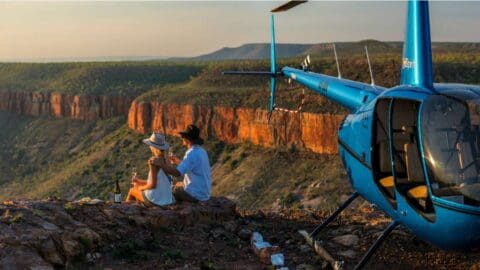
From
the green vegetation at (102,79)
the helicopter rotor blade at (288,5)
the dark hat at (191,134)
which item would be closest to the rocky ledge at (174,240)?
the dark hat at (191,134)

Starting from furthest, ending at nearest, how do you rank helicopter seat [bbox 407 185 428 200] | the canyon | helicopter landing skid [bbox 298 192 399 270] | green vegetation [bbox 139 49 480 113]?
green vegetation [bbox 139 49 480 113], the canyon, helicopter landing skid [bbox 298 192 399 270], helicopter seat [bbox 407 185 428 200]

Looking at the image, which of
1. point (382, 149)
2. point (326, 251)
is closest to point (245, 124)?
point (326, 251)

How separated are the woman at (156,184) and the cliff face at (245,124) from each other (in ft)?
88.0

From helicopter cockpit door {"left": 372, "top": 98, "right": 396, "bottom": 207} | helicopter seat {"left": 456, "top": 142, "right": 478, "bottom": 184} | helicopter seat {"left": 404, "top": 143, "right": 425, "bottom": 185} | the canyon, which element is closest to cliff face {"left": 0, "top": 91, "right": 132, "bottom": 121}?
the canyon

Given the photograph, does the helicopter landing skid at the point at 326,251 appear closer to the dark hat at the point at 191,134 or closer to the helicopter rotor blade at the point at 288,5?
the dark hat at the point at 191,134

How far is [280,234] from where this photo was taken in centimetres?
952

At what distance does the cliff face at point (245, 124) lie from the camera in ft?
123

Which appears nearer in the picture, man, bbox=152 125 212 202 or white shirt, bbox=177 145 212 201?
man, bbox=152 125 212 202

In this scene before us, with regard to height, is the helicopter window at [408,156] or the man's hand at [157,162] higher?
the helicopter window at [408,156]

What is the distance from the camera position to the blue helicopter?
585cm

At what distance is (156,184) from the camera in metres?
9.31

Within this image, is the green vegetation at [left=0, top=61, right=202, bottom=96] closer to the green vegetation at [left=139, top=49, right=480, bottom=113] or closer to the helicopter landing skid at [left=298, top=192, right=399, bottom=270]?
the green vegetation at [left=139, top=49, right=480, bottom=113]

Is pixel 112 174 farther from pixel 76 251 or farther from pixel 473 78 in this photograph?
pixel 76 251

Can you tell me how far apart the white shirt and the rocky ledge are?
24 cm
